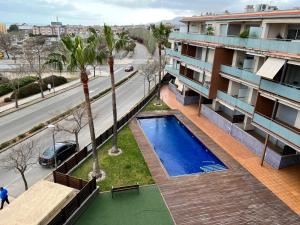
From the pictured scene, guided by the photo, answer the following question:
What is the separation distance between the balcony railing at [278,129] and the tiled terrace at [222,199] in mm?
4268

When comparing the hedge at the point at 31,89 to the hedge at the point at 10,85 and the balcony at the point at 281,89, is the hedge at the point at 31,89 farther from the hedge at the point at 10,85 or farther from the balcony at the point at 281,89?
the balcony at the point at 281,89

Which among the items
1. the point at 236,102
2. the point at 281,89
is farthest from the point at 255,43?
the point at 236,102

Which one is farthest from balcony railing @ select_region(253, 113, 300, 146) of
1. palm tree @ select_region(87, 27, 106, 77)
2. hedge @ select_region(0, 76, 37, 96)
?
hedge @ select_region(0, 76, 37, 96)

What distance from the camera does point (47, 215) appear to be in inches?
593

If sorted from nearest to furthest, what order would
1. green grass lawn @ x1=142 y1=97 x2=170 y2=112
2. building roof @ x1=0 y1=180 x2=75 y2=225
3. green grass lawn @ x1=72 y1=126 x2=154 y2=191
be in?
building roof @ x1=0 y1=180 x2=75 y2=225 < green grass lawn @ x1=72 y1=126 x2=154 y2=191 < green grass lawn @ x1=142 y1=97 x2=170 y2=112

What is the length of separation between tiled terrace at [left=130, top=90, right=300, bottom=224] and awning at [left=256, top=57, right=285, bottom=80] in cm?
840

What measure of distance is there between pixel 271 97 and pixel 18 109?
34.8m

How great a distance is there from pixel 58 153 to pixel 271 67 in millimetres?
19562

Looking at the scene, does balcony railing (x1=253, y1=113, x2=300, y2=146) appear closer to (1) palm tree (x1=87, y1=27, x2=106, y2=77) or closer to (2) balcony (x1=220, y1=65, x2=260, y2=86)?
(2) balcony (x1=220, y1=65, x2=260, y2=86)

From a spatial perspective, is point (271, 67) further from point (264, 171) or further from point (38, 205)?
point (38, 205)

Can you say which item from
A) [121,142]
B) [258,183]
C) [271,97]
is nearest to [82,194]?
[121,142]

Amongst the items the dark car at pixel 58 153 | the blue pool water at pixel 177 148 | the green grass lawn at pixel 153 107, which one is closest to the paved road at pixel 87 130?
the dark car at pixel 58 153

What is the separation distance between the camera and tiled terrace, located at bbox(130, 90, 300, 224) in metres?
17.1

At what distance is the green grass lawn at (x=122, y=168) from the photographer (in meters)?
20.9
